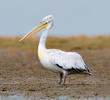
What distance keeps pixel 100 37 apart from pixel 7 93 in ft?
75.5

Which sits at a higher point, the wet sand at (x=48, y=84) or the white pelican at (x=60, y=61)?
the white pelican at (x=60, y=61)

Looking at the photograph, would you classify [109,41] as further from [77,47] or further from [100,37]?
[77,47]

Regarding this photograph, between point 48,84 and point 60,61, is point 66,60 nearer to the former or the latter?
point 60,61

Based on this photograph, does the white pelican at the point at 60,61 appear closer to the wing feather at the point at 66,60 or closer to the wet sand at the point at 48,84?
the wing feather at the point at 66,60

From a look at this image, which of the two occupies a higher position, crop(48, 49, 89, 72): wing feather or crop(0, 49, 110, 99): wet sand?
crop(48, 49, 89, 72): wing feather

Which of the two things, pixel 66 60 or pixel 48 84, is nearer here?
pixel 66 60

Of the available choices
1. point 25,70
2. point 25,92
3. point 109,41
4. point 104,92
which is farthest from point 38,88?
point 109,41

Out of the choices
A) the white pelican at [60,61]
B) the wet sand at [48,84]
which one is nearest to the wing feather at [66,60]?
the white pelican at [60,61]

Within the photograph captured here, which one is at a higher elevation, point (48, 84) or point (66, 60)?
point (66, 60)

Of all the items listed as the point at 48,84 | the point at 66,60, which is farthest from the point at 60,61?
the point at 48,84

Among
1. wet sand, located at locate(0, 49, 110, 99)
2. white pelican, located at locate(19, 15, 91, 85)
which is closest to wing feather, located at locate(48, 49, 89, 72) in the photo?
white pelican, located at locate(19, 15, 91, 85)

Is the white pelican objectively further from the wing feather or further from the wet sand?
the wet sand

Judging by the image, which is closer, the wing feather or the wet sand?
the wet sand

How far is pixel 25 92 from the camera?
33.8 feet
